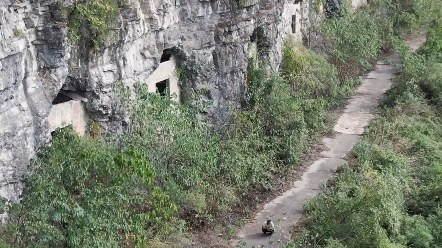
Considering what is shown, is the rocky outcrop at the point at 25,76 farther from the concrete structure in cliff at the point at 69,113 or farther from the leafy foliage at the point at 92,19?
the concrete structure in cliff at the point at 69,113

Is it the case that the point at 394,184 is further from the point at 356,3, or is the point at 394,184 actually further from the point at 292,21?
the point at 356,3

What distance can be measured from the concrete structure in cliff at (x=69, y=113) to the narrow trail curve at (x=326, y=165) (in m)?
3.99

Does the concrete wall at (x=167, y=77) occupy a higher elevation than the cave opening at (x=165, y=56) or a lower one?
lower

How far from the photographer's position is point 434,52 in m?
23.9

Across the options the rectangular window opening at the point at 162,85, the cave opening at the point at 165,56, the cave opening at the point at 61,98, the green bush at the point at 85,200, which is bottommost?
the green bush at the point at 85,200

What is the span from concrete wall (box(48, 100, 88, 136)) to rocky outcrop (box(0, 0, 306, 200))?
8.6 inches

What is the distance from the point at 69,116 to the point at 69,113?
0.06 metres

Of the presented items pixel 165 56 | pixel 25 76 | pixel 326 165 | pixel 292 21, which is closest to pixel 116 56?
pixel 25 76

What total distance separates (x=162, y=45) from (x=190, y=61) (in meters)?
1.39

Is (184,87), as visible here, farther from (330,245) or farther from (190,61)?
(330,245)

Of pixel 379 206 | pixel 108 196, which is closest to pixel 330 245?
pixel 379 206

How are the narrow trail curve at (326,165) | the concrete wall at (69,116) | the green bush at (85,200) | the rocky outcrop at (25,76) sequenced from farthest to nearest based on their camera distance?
the narrow trail curve at (326,165)
the concrete wall at (69,116)
the rocky outcrop at (25,76)
the green bush at (85,200)

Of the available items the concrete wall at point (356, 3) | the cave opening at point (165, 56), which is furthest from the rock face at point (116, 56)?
the concrete wall at point (356, 3)

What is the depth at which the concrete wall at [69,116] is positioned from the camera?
38.7 feet
